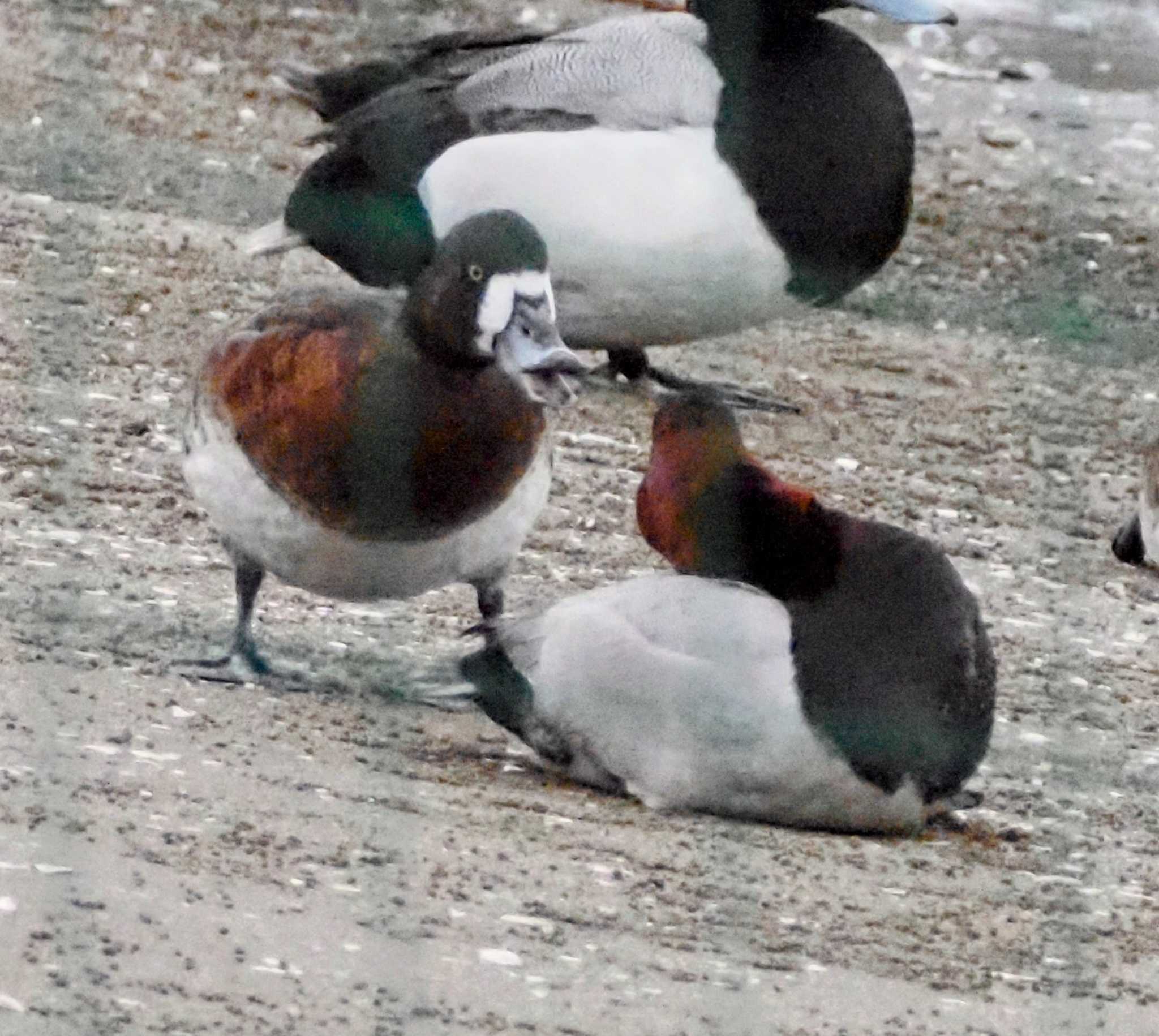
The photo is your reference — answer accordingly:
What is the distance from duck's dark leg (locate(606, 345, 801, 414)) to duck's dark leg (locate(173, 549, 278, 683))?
1689 mm

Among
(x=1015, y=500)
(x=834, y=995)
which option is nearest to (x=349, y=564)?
(x=834, y=995)

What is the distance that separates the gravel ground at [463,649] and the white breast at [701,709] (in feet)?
0.17

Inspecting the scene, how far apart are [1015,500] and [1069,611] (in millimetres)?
550

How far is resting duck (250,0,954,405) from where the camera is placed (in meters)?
5.18

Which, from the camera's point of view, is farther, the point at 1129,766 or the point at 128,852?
the point at 1129,766

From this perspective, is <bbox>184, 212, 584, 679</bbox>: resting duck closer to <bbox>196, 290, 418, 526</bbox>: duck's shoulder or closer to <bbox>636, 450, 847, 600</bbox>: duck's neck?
<bbox>196, 290, 418, 526</bbox>: duck's shoulder

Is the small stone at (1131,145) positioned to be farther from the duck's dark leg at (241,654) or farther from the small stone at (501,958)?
the small stone at (501,958)

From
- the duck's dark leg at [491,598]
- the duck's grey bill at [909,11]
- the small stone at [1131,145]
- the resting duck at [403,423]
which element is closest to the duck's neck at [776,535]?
the resting duck at [403,423]

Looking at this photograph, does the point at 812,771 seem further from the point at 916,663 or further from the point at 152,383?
the point at 152,383

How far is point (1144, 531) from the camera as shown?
507 centimetres

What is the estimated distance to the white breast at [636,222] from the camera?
5156mm

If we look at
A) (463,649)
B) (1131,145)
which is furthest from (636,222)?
(1131,145)

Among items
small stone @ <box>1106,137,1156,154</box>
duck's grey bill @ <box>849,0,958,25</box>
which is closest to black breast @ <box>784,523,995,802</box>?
duck's grey bill @ <box>849,0,958,25</box>

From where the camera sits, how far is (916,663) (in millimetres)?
3479
